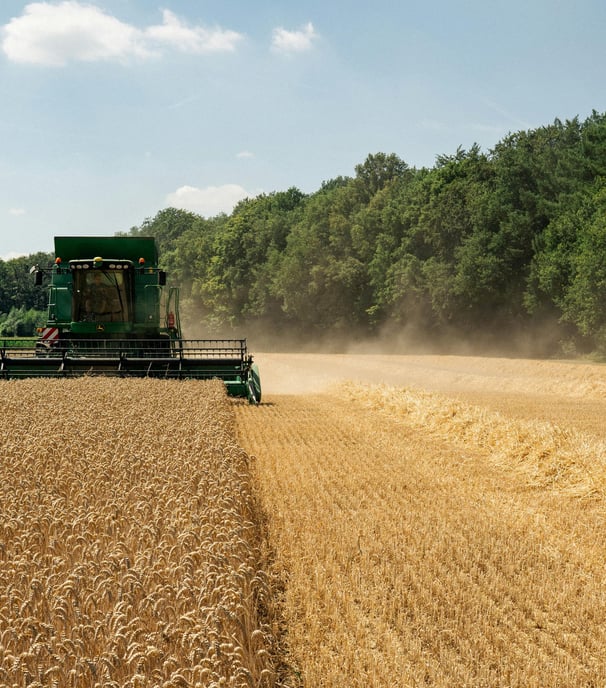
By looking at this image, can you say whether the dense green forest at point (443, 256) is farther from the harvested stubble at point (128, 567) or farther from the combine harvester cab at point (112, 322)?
the harvested stubble at point (128, 567)

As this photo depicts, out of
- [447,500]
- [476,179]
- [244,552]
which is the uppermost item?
[476,179]

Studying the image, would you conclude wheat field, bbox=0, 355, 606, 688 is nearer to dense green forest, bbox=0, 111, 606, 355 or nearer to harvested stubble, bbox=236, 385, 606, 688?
harvested stubble, bbox=236, 385, 606, 688

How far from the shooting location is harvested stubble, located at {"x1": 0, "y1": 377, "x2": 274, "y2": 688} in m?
3.26

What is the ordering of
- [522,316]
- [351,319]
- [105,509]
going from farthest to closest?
[351,319], [522,316], [105,509]

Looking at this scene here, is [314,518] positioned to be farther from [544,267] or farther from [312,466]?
[544,267]

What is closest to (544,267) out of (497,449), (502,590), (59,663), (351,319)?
(351,319)

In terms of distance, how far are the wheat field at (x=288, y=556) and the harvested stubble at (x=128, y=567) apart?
0.01 meters

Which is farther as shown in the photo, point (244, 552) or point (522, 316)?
point (522, 316)

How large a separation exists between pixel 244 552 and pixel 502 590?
6.96 ft

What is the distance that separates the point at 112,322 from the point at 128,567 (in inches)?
547

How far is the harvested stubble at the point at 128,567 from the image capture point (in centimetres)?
326

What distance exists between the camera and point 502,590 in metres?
5.78

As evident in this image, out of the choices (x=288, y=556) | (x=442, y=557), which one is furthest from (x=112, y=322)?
(x=442, y=557)

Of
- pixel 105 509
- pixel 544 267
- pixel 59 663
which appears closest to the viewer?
pixel 59 663
